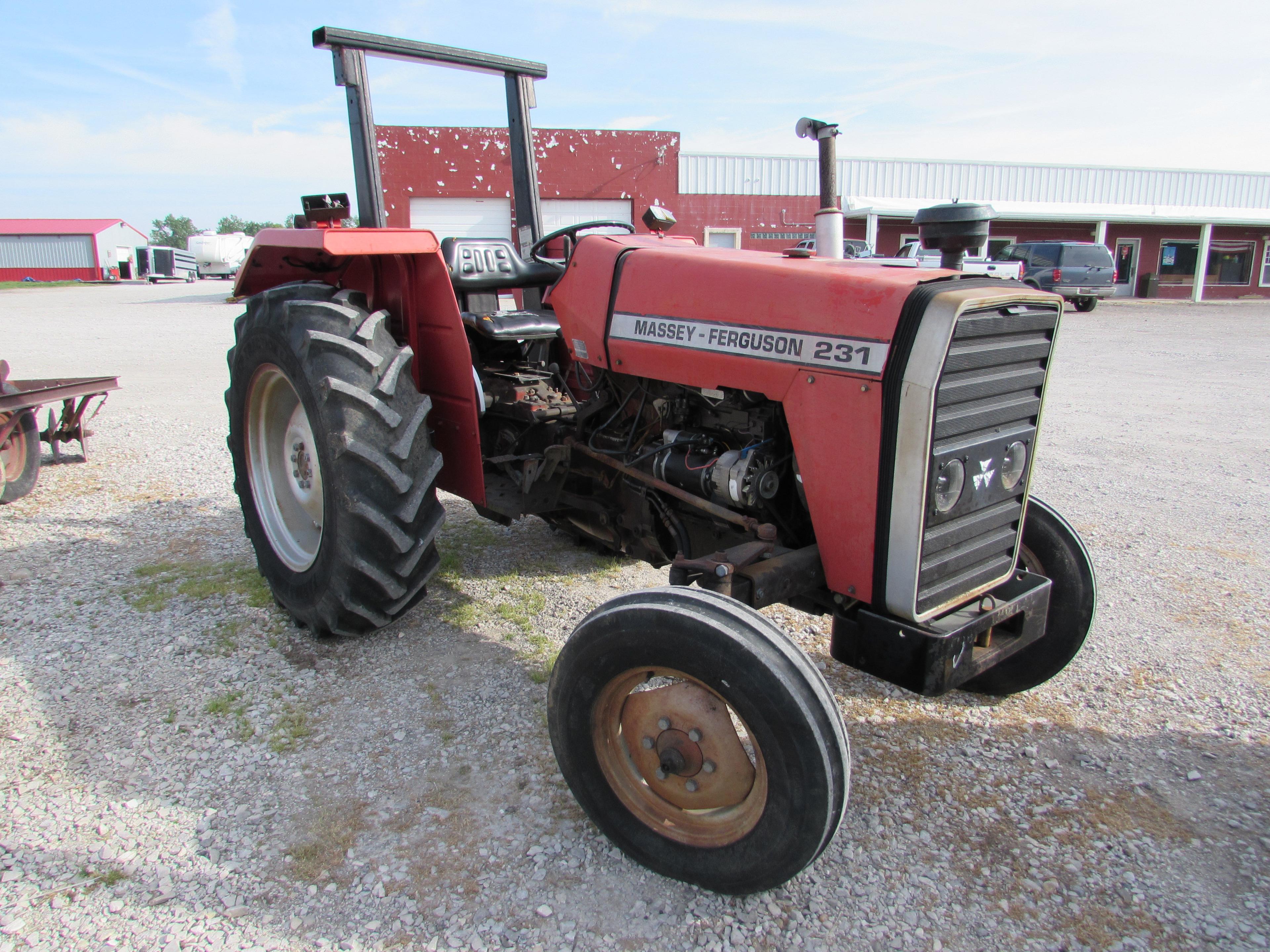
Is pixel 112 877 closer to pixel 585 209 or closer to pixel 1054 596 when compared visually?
pixel 1054 596

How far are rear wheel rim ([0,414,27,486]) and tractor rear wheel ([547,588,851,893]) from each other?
4169 mm

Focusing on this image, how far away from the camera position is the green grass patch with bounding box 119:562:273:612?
11.1 feet

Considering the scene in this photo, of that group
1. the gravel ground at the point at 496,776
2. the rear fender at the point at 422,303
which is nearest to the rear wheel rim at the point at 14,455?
the gravel ground at the point at 496,776

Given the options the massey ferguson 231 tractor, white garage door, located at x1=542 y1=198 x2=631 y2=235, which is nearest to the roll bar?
the massey ferguson 231 tractor

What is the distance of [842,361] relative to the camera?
6.47 feet

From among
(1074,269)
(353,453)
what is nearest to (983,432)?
(353,453)

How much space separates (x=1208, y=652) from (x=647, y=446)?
2237mm

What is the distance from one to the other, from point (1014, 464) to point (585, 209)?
2188 cm

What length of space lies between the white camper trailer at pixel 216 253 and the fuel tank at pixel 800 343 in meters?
43.4

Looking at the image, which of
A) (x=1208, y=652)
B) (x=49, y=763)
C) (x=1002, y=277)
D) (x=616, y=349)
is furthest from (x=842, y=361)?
(x=49, y=763)

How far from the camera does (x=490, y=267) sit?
3477mm

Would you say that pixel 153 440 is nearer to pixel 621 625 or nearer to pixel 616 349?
pixel 616 349

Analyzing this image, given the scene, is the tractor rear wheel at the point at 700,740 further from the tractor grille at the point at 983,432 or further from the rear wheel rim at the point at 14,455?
the rear wheel rim at the point at 14,455

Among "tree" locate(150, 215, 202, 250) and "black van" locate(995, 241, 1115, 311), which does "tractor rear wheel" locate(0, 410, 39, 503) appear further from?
"tree" locate(150, 215, 202, 250)
